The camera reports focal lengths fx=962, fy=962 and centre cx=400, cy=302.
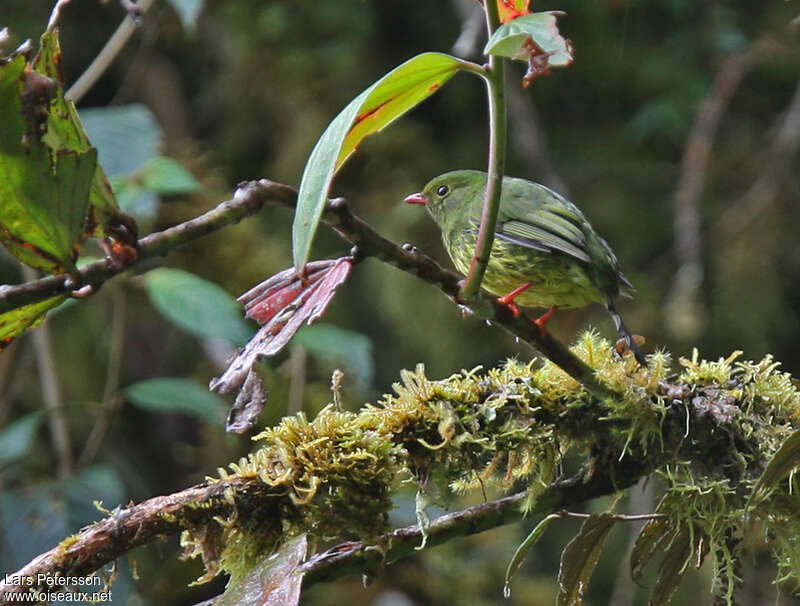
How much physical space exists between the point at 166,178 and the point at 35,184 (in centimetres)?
195

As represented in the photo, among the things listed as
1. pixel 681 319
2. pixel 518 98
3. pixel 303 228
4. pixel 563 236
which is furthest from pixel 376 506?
pixel 518 98

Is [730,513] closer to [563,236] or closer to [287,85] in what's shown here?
[563,236]

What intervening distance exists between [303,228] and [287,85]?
12.2 ft

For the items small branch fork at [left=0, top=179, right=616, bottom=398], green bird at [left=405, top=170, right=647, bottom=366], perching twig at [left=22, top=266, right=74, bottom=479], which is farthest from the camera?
perching twig at [left=22, top=266, right=74, bottom=479]

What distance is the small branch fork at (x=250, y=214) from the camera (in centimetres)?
98

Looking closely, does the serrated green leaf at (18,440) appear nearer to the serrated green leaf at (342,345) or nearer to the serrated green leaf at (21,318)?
the serrated green leaf at (342,345)

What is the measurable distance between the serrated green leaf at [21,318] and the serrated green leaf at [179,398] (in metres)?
1.79

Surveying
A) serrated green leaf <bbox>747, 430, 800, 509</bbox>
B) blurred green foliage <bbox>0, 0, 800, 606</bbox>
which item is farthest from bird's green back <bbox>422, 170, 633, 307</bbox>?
serrated green leaf <bbox>747, 430, 800, 509</bbox>

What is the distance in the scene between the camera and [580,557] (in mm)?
1578

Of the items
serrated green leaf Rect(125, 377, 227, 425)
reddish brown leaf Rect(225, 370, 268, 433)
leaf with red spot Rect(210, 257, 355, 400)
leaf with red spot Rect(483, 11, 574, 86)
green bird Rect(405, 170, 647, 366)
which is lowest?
serrated green leaf Rect(125, 377, 227, 425)

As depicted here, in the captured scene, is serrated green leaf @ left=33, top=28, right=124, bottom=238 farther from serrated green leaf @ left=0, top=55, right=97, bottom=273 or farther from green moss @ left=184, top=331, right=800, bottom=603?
green moss @ left=184, top=331, right=800, bottom=603

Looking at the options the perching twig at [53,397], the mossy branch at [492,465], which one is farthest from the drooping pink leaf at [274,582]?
the perching twig at [53,397]

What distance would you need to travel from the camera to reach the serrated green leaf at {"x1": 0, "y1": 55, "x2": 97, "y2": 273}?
98cm

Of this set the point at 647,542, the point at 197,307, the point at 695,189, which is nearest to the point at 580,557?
the point at 647,542
